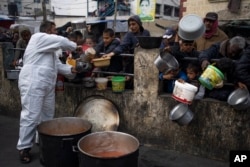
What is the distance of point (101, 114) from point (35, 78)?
1.31 m

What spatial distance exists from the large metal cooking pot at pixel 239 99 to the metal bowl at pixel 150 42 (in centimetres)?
127

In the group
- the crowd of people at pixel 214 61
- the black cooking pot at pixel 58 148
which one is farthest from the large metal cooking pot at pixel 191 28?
the black cooking pot at pixel 58 148

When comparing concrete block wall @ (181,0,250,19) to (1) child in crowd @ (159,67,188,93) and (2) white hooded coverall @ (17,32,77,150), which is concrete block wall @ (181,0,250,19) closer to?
(1) child in crowd @ (159,67,188,93)

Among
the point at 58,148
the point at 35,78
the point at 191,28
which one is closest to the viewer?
the point at 58,148

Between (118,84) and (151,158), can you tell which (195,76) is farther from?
(151,158)

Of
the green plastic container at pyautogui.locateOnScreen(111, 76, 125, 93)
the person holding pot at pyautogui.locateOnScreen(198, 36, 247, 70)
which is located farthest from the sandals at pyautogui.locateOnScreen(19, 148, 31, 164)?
the person holding pot at pyautogui.locateOnScreen(198, 36, 247, 70)

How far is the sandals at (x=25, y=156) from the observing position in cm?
397

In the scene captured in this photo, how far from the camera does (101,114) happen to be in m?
4.70

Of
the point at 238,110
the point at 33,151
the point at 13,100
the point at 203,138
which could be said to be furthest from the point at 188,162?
the point at 13,100

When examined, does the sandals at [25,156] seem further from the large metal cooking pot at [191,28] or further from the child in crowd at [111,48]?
the large metal cooking pot at [191,28]

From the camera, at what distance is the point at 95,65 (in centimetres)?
453

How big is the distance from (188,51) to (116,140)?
1.77 meters

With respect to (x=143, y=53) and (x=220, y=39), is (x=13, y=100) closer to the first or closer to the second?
(x=143, y=53)

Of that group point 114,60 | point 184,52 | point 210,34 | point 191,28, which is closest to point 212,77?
point 184,52
